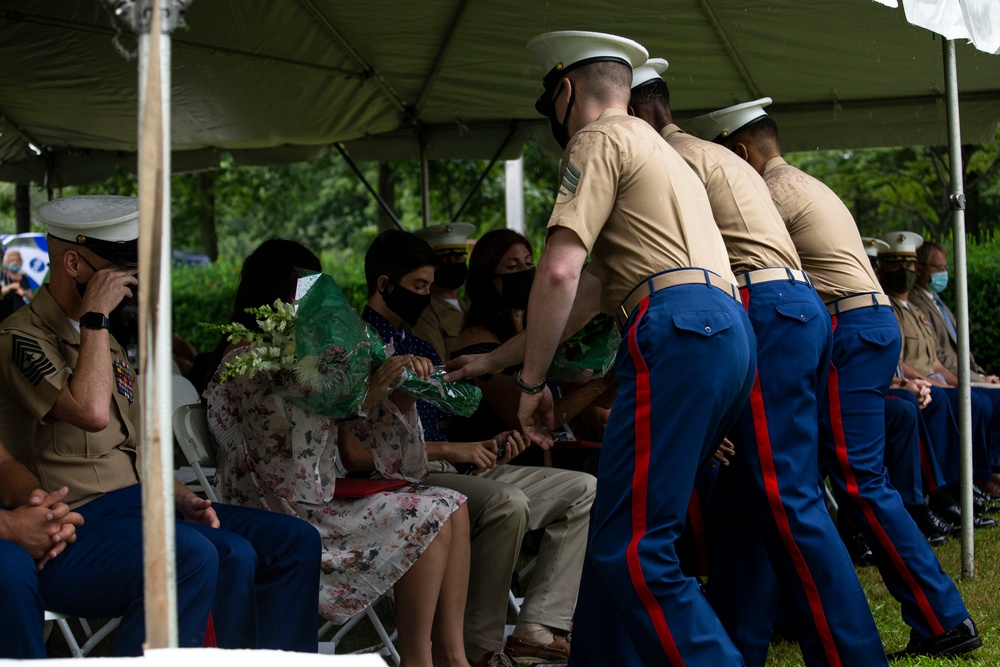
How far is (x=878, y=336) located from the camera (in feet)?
13.5

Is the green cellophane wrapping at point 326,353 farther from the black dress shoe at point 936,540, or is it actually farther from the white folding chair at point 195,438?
the black dress shoe at point 936,540

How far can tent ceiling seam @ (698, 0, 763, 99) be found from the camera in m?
5.52

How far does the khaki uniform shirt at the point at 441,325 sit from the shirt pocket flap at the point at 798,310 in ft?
6.86


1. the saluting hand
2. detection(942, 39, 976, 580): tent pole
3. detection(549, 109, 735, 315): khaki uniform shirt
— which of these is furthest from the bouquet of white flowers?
detection(942, 39, 976, 580): tent pole

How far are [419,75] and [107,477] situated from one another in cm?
437

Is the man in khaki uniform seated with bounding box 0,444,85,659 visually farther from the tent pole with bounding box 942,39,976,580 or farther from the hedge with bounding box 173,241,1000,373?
the hedge with bounding box 173,241,1000,373

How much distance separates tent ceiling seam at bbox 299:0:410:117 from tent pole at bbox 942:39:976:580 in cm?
320

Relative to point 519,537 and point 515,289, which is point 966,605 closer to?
point 519,537

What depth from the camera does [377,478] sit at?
3959 mm

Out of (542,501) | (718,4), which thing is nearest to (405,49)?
(718,4)

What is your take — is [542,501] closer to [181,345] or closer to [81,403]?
[81,403]

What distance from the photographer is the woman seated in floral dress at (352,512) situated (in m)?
3.52

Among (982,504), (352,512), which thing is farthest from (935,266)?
(352,512)

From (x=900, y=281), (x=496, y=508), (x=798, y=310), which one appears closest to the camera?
(x=798, y=310)
